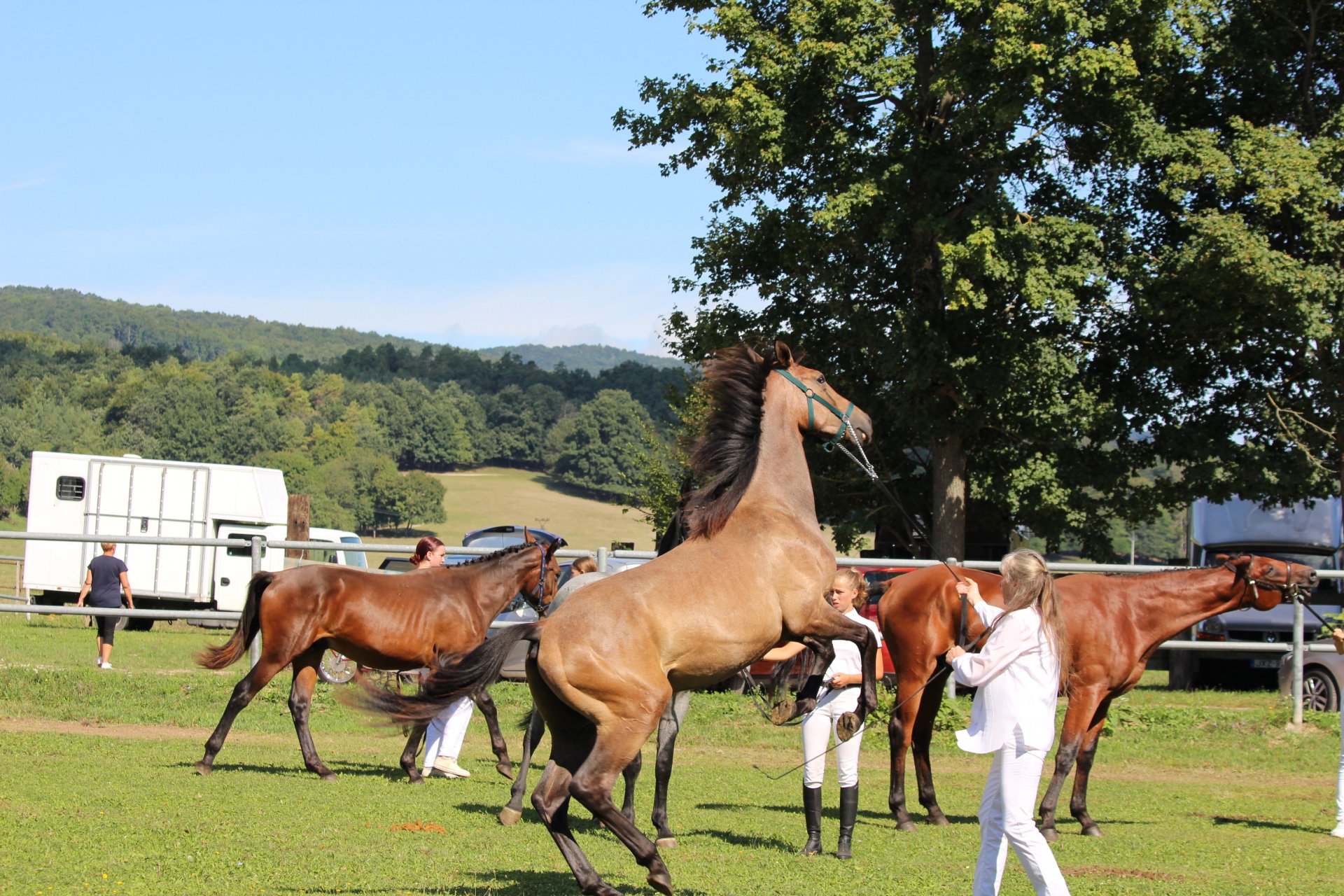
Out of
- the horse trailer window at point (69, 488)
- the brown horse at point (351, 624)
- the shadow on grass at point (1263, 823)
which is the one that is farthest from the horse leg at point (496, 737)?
the horse trailer window at point (69, 488)

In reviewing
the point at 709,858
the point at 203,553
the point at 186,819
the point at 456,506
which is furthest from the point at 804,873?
the point at 456,506

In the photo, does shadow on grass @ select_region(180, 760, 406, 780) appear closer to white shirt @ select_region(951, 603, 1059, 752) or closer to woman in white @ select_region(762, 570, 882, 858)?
woman in white @ select_region(762, 570, 882, 858)

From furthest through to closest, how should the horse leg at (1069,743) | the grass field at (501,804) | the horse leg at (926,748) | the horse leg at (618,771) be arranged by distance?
the horse leg at (926,748), the horse leg at (1069,743), the grass field at (501,804), the horse leg at (618,771)

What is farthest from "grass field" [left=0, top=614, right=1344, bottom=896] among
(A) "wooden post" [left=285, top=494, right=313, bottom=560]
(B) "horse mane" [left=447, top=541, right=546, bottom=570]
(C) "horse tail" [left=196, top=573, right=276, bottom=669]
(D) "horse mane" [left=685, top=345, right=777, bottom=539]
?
(A) "wooden post" [left=285, top=494, right=313, bottom=560]

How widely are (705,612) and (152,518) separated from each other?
22.8m

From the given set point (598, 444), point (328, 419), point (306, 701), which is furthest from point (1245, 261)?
point (328, 419)

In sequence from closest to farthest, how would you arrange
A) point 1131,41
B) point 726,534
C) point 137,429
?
point 726,534
point 1131,41
point 137,429

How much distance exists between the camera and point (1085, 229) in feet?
68.8

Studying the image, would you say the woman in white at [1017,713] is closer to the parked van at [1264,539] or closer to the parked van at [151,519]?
the parked van at [1264,539]

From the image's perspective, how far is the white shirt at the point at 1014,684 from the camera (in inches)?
208

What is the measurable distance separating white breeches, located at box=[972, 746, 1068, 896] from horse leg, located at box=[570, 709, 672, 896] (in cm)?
146

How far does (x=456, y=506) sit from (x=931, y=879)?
100 m

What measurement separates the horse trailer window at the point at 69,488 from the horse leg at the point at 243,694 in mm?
17960

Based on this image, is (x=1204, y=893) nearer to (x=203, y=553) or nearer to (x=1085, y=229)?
(x=1085, y=229)
